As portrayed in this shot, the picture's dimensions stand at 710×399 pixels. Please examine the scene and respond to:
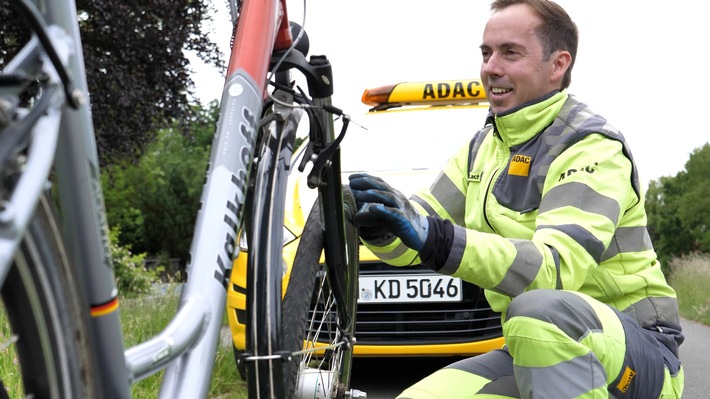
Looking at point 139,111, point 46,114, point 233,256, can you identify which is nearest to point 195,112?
point 139,111

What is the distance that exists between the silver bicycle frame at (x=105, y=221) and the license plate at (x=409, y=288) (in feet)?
9.47

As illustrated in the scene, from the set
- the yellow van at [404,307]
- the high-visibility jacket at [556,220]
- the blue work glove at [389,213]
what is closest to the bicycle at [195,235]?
the blue work glove at [389,213]

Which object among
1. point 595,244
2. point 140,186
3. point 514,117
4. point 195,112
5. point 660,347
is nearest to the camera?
point 595,244

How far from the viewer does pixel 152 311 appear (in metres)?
5.50

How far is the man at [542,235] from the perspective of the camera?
2215mm

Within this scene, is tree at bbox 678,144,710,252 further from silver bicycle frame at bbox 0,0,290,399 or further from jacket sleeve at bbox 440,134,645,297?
silver bicycle frame at bbox 0,0,290,399

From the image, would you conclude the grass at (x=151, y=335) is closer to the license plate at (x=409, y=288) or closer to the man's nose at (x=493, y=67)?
the license plate at (x=409, y=288)

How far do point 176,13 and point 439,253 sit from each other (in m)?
7.43

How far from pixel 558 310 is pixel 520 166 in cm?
66

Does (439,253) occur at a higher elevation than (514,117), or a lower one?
lower

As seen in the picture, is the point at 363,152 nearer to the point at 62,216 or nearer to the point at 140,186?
the point at 62,216

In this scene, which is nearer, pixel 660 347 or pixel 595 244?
pixel 595 244

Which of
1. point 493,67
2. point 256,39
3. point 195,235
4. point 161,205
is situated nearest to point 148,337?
point 493,67

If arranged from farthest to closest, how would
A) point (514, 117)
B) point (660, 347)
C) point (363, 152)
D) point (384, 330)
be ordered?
1. point (363, 152)
2. point (384, 330)
3. point (514, 117)
4. point (660, 347)
